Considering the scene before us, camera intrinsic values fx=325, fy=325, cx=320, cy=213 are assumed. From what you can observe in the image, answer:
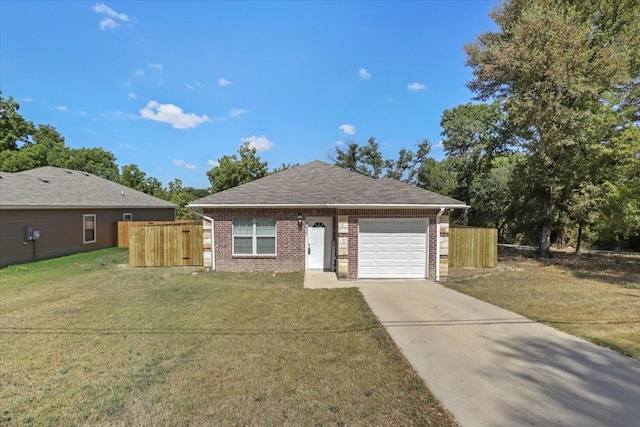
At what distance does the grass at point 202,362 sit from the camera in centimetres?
335

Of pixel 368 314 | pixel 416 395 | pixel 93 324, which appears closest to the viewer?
pixel 416 395

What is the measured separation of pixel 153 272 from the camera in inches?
449

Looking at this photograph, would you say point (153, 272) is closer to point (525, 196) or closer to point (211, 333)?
point (211, 333)

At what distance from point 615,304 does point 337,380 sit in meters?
7.50

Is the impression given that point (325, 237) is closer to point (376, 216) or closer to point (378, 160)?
point (376, 216)

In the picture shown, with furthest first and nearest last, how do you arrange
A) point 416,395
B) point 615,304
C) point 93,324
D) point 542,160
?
point 542,160, point 615,304, point 93,324, point 416,395

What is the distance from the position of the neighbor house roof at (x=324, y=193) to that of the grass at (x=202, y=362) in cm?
348

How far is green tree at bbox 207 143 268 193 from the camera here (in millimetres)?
31078

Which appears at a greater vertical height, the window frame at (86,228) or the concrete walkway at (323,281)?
the window frame at (86,228)

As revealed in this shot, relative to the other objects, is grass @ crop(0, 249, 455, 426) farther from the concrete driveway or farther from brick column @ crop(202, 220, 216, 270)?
brick column @ crop(202, 220, 216, 270)

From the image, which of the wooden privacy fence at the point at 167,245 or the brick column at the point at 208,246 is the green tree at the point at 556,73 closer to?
the brick column at the point at 208,246

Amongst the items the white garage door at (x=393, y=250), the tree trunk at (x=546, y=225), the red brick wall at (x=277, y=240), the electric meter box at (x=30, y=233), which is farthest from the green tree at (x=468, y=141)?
the electric meter box at (x=30, y=233)

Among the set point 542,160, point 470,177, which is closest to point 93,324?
point 542,160

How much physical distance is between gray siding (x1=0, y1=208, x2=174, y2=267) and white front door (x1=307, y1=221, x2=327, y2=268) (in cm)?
1151
